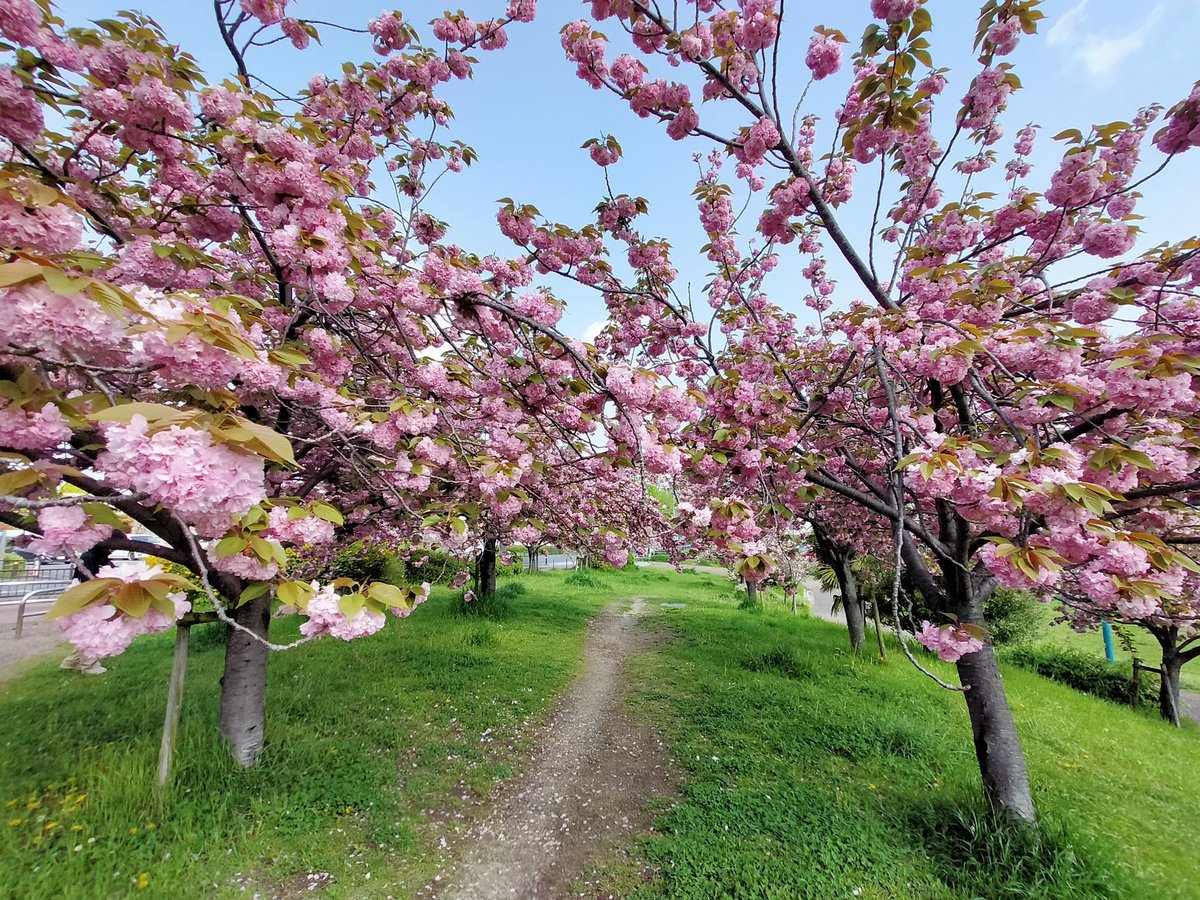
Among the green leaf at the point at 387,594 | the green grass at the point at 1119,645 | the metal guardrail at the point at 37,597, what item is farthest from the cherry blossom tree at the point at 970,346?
the metal guardrail at the point at 37,597

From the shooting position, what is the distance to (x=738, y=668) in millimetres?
7234

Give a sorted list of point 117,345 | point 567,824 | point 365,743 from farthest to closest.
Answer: point 365,743 < point 567,824 < point 117,345

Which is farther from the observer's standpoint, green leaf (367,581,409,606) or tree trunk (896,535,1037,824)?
tree trunk (896,535,1037,824)

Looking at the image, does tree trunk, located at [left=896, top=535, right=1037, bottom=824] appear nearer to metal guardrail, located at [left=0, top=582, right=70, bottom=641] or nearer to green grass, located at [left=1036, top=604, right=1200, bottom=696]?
green grass, located at [left=1036, top=604, right=1200, bottom=696]

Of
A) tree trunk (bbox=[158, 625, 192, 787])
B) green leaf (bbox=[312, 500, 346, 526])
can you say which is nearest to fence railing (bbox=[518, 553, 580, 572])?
tree trunk (bbox=[158, 625, 192, 787])

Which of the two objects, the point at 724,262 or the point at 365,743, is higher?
the point at 724,262

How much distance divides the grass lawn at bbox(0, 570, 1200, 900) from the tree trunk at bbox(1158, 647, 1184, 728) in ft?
1.02

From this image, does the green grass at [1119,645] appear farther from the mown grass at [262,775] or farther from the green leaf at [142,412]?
the green leaf at [142,412]

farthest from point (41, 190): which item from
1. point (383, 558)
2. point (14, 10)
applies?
point (383, 558)

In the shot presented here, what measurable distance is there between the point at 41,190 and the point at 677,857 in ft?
15.2

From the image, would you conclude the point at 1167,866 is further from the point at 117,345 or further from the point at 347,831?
the point at 117,345

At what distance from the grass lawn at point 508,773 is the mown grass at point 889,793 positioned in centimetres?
2

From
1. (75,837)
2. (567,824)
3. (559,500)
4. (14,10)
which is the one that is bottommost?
(567,824)

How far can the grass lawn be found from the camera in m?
2.87
